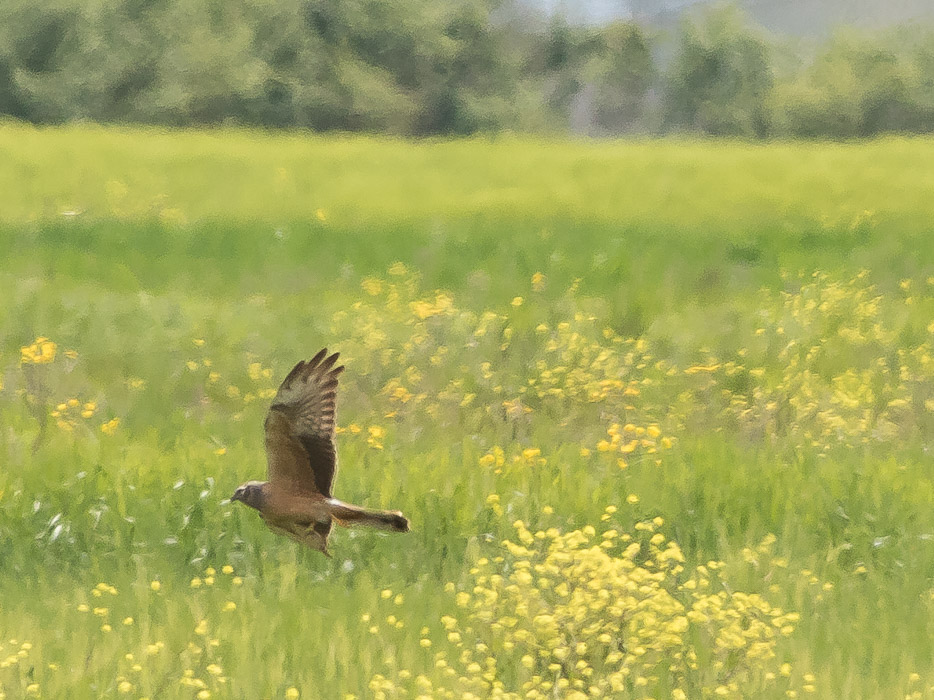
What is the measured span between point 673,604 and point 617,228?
35.5 ft

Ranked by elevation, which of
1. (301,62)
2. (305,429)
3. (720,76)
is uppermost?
(305,429)

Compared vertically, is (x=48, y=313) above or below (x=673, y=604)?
below

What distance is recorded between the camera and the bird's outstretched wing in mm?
3969

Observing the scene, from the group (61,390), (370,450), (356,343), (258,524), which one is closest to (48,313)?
(61,390)

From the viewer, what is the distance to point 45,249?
14.0 m

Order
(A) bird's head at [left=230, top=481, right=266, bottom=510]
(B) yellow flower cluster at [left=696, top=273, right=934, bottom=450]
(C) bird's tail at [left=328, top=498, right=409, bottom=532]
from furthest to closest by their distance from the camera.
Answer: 1. (B) yellow flower cluster at [left=696, top=273, right=934, bottom=450]
2. (A) bird's head at [left=230, top=481, right=266, bottom=510]
3. (C) bird's tail at [left=328, top=498, right=409, bottom=532]

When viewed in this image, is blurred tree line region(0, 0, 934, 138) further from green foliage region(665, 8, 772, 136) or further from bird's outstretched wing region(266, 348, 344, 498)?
bird's outstretched wing region(266, 348, 344, 498)

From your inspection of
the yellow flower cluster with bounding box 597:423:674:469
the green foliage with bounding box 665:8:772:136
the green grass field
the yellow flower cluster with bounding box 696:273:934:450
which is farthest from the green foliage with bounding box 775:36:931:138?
the yellow flower cluster with bounding box 597:423:674:469

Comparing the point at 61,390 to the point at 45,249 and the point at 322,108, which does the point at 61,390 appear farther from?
the point at 322,108

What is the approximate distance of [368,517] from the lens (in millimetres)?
3807

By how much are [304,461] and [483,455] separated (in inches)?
123

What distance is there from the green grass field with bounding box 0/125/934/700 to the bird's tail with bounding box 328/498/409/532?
76 centimetres

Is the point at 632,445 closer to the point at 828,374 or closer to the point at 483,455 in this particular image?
the point at 483,455

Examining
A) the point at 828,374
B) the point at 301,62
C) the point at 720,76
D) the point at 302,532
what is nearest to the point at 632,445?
the point at 302,532
